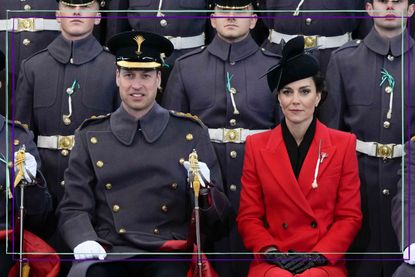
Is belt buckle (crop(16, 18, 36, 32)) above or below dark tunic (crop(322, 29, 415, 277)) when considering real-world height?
above

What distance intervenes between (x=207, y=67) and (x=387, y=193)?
1.23 m

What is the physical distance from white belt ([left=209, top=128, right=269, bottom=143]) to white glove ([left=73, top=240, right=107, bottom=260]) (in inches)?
46.4

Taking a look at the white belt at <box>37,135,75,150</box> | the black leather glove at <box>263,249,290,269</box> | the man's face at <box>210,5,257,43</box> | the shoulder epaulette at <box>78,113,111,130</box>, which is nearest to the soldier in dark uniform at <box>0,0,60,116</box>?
the white belt at <box>37,135,75,150</box>

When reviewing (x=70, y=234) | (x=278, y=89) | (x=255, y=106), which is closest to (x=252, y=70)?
(x=255, y=106)

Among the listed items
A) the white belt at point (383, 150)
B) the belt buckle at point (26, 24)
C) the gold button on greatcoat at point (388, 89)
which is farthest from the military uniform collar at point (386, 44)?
the belt buckle at point (26, 24)

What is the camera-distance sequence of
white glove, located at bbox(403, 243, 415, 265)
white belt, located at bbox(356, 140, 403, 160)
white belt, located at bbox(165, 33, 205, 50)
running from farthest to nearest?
1. white belt, located at bbox(165, 33, 205, 50)
2. white belt, located at bbox(356, 140, 403, 160)
3. white glove, located at bbox(403, 243, 415, 265)

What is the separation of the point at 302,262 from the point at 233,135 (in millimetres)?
1094

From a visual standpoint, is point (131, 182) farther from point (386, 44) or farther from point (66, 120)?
point (386, 44)

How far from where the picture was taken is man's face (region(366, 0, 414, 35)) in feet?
25.4

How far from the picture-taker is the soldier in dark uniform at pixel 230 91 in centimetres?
786

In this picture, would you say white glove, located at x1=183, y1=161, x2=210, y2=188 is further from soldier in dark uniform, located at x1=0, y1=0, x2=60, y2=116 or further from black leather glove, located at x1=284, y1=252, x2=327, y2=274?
soldier in dark uniform, located at x1=0, y1=0, x2=60, y2=116

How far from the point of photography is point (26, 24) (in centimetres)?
839

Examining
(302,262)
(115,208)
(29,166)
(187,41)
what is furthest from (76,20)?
(302,262)

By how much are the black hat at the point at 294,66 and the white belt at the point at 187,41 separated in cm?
109
